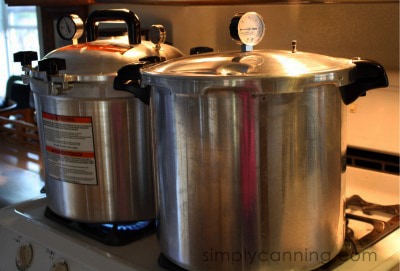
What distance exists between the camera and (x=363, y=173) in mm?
1243

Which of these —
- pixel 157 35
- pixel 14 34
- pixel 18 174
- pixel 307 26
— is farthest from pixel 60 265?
pixel 14 34

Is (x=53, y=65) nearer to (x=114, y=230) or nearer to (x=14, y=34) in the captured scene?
(x=114, y=230)

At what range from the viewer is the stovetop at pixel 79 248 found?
834mm

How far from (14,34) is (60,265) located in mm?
4431

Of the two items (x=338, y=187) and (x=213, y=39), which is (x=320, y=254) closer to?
(x=338, y=187)

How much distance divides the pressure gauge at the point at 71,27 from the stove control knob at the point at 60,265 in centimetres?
42

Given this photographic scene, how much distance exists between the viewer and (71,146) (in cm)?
90

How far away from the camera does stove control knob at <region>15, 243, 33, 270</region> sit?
0.93m

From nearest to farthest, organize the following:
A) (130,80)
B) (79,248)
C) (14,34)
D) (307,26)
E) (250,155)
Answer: (250,155) < (130,80) < (79,248) < (307,26) < (14,34)

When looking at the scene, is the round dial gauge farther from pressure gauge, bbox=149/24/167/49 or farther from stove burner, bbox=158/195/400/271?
stove burner, bbox=158/195/400/271

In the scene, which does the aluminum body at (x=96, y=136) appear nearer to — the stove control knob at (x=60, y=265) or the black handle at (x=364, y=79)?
the stove control knob at (x=60, y=265)

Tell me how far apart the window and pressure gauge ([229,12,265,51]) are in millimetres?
4202

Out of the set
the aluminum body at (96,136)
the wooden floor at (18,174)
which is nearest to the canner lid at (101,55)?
the aluminum body at (96,136)

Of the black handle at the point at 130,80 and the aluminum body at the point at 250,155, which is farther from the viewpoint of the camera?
the black handle at the point at 130,80
